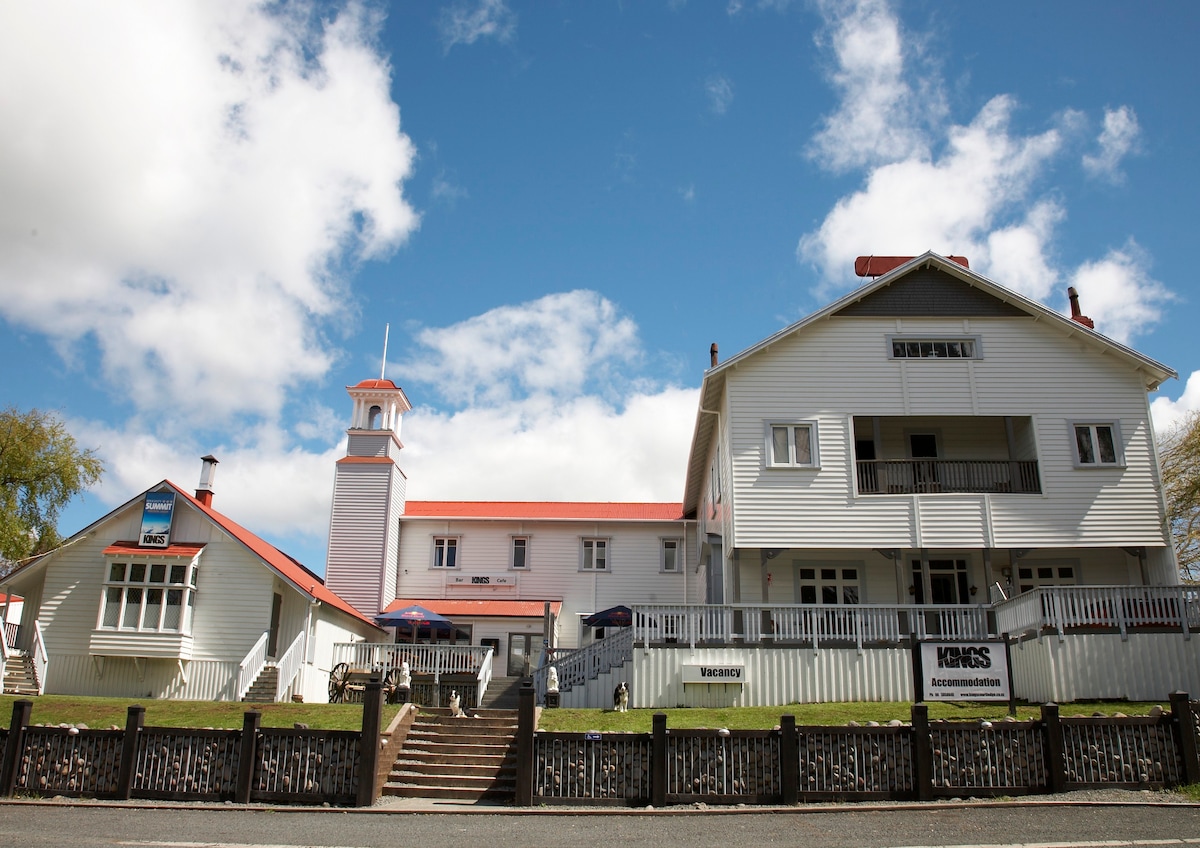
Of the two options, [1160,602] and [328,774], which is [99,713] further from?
[1160,602]

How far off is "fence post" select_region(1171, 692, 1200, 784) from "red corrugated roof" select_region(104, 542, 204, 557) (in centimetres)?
2192

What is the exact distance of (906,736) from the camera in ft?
42.4

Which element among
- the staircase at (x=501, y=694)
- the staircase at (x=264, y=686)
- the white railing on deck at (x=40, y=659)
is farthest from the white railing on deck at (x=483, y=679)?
the white railing on deck at (x=40, y=659)

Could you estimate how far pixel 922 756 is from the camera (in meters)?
12.7

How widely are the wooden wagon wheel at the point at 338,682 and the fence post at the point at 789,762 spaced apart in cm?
1425

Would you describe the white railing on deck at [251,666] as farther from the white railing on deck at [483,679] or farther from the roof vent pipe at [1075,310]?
the roof vent pipe at [1075,310]

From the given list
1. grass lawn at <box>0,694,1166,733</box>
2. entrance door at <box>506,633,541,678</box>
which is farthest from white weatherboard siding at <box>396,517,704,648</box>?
grass lawn at <box>0,694,1166,733</box>

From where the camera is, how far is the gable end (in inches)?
Result: 979

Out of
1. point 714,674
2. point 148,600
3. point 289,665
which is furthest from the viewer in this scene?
point 148,600

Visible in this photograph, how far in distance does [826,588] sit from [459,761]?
12.9m

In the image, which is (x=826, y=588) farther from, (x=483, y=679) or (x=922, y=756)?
(x=922, y=756)

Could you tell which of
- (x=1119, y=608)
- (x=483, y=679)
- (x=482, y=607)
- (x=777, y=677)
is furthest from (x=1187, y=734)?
(x=482, y=607)

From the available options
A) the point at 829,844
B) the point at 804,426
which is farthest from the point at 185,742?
the point at 804,426

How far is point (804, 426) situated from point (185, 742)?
52.4 ft
